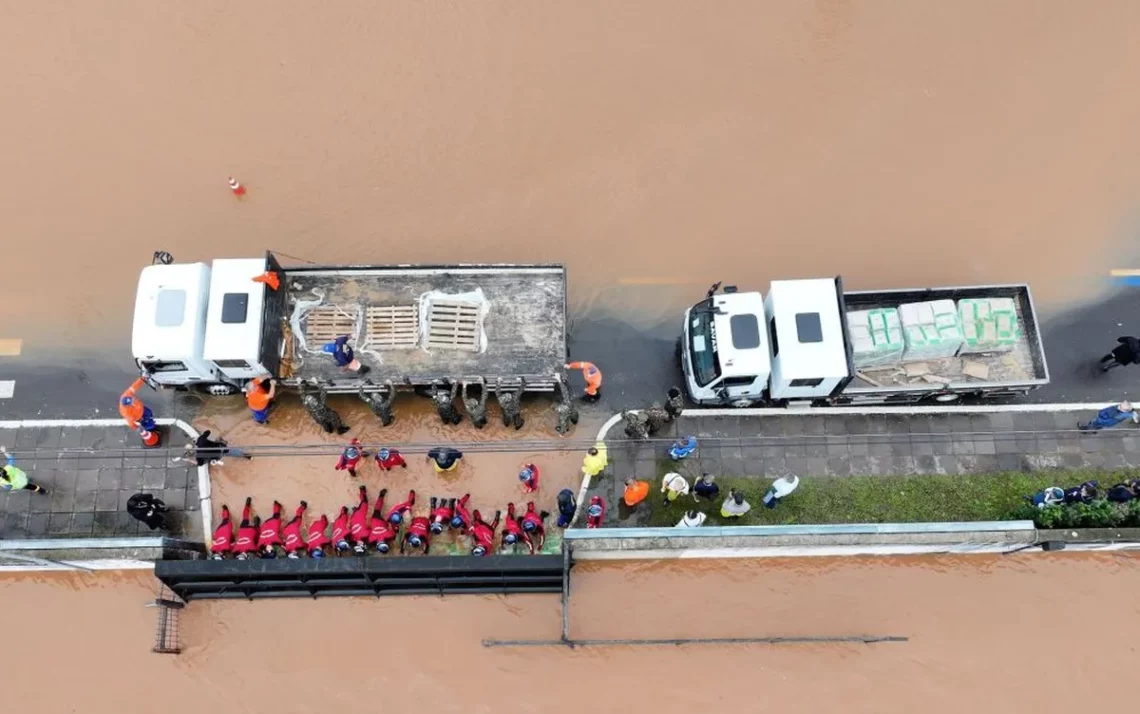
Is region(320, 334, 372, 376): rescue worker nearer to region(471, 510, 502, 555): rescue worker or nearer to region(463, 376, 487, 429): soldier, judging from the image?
region(463, 376, 487, 429): soldier

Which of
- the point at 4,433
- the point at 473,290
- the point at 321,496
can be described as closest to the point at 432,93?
the point at 473,290

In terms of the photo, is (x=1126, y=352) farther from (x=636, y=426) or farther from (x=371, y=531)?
(x=371, y=531)

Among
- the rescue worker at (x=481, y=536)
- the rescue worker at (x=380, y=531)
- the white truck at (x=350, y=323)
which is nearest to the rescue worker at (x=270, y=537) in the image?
the rescue worker at (x=380, y=531)

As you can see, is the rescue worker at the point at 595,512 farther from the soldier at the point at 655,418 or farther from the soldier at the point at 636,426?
the soldier at the point at 655,418

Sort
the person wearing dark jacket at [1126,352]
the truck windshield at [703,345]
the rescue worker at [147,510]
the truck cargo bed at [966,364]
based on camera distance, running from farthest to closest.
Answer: the person wearing dark jacket at [1126,352] < the truck cargo bed at [966,364] < the truck windshield at [703,345] < the rescue worker at [147,510]

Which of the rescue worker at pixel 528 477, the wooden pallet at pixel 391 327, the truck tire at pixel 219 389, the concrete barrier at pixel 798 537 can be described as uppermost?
the wooden pallet at pixel 391 327

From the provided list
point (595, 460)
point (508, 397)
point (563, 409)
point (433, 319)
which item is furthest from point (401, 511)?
point (595, 460)

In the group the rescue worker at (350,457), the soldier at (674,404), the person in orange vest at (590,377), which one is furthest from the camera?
the person in orange vest at (590,377)
